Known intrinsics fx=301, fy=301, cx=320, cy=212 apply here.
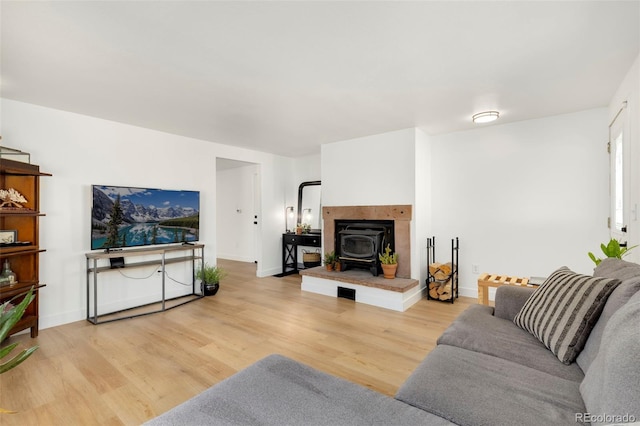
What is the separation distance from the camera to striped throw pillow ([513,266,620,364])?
1.42 metres

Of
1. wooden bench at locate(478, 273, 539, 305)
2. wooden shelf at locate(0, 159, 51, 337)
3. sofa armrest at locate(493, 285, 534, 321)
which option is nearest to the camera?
sofa armrest at locate(493, 285, 534, 321)

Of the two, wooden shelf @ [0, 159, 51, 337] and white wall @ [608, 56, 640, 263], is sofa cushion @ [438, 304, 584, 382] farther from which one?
wooden shelf @ [0, 159, 51, 337]

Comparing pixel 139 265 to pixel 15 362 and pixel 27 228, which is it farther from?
pixel 15 362

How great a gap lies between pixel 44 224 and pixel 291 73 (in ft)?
9.74

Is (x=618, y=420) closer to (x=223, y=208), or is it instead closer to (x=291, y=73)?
(x=291, y=73)

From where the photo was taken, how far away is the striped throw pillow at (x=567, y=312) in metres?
1.42

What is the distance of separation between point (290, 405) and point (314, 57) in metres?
2.08

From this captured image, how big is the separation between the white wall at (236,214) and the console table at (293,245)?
135 centimetres

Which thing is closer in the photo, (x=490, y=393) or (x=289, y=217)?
(x=490, y=393)

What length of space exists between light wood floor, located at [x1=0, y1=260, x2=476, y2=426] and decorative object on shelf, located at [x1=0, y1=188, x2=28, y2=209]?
126 cm

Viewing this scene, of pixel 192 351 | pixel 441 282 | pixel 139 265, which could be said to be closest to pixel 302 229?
pixel 441 282

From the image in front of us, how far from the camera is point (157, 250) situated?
362 cm

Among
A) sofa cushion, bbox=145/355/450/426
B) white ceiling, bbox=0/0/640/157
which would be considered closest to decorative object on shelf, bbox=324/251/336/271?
white ceiling, bbox=0/0/640/157

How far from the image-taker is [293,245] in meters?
5.60
